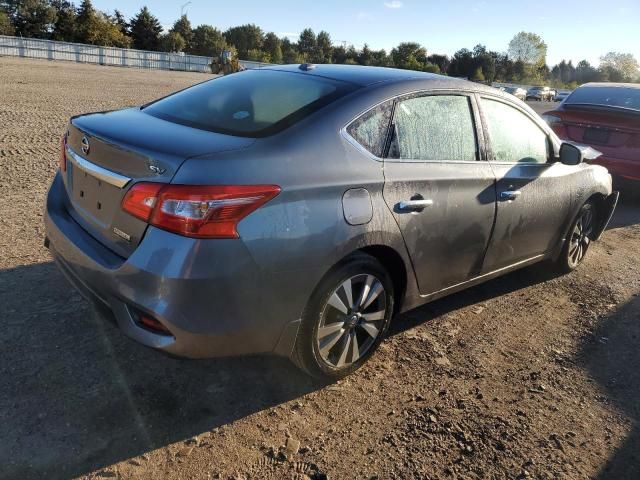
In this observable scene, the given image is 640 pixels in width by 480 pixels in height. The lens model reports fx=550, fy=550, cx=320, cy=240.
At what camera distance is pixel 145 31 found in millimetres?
75938

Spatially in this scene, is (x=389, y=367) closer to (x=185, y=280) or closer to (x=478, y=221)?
(x=478, y=221)

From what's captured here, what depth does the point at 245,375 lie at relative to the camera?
3.08 m

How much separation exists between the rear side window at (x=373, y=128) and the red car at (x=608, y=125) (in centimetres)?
516

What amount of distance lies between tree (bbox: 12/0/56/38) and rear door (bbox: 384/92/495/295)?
7567cm

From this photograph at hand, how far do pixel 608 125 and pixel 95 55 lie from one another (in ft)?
157

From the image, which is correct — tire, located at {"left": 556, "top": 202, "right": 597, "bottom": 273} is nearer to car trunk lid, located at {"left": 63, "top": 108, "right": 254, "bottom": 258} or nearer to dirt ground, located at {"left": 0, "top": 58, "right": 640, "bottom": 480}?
dirt ground, located at {"left": 0, "top": 58, "right": 640, "bottom": 480}

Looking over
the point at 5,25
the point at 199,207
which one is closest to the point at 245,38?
the point at 5,25

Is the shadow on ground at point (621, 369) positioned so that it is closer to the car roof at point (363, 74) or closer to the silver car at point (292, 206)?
the silver car at point (292, 206)

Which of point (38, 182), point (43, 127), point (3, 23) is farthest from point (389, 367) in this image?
point (3, 23)

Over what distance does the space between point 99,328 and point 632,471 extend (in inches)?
117

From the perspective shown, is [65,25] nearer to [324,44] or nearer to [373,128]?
[324,44]

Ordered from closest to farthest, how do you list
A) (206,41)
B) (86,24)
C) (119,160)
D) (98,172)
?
(119,160) < (98,172) < (86,24) < (206,41)

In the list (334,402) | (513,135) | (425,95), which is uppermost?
→ (425,95)

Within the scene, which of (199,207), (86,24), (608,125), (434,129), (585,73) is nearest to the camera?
(199,207)
